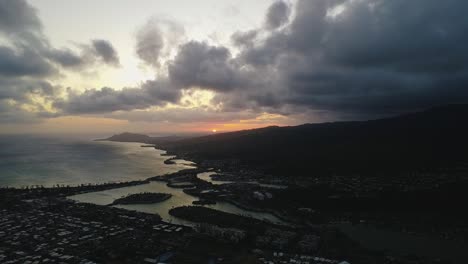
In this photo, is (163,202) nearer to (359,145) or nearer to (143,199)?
(143,199)

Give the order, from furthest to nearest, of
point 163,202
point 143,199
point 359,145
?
point 359,145 < point 143,199 < point 163,202

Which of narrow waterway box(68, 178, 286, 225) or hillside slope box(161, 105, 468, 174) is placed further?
hillside slope box(161, 105, 468, 174)

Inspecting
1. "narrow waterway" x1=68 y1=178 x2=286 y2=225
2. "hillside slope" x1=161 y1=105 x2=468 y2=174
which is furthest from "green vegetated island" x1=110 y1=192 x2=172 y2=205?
"hillside slope" x1=161 y1=105 x2=468 y2=174

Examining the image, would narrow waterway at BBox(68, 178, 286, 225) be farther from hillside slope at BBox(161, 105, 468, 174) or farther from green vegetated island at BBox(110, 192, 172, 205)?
hillside slope at BBox(161, 105, 468, 174)

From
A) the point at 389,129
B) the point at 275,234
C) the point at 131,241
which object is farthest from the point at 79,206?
the point at 389,129

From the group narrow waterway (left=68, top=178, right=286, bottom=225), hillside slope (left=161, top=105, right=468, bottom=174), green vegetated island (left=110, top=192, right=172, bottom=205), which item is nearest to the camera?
narrow waterway (left=68, top=178, right=286, bottom=225)

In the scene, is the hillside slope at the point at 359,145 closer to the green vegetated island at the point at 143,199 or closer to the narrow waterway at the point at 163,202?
the narrow waterway at the point at 163,202

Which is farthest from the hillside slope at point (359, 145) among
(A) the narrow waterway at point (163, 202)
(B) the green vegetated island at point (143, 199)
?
(B) the green vegetated island at point (143, 199)

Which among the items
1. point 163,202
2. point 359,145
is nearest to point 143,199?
point 163,202

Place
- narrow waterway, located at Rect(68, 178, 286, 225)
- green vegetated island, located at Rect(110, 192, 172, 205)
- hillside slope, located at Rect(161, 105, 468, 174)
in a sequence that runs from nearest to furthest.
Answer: narrow waterway, located at Rect(68, 178, 286, 225)
green vegetated island, located at Rect(110, 192, 172, 205)
hillside slope, located at Rect(161, 105, 468, 174)

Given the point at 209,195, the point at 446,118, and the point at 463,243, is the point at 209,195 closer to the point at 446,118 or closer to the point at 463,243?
the point at 463,243

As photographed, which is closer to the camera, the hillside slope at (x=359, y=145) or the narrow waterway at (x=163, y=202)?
the narrow waterway at (x=163, y=202)
